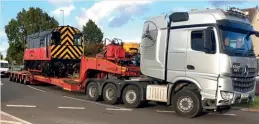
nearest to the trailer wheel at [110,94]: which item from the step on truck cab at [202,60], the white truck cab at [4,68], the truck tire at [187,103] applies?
the step on truck cab at [202,60]

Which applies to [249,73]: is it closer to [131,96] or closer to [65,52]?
[131,96]

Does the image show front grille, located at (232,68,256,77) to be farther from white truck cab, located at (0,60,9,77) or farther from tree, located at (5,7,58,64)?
tree, located at (5,7,58,64)

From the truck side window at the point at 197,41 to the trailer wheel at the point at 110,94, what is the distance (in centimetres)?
396

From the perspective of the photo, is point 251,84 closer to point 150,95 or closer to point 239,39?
point 239,39

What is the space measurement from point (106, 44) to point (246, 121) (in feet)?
22.1

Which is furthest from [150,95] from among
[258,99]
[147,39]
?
[258,99]

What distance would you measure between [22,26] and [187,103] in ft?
177

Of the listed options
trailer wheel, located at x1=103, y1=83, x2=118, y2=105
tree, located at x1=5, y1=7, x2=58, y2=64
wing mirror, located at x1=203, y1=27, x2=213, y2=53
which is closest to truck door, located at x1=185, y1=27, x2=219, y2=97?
wing mirror, located at x1=203, y1=27, x2=213, y2=53

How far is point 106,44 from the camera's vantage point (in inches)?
629

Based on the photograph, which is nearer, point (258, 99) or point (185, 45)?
point (185, 45)

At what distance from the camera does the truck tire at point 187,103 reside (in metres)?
11.5

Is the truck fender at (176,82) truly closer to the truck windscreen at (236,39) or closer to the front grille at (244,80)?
the front grille at (244,80)

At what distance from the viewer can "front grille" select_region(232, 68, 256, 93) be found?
1119 centimetres

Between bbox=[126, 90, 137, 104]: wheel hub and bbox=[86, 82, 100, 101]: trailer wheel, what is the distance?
1746 millimetres
